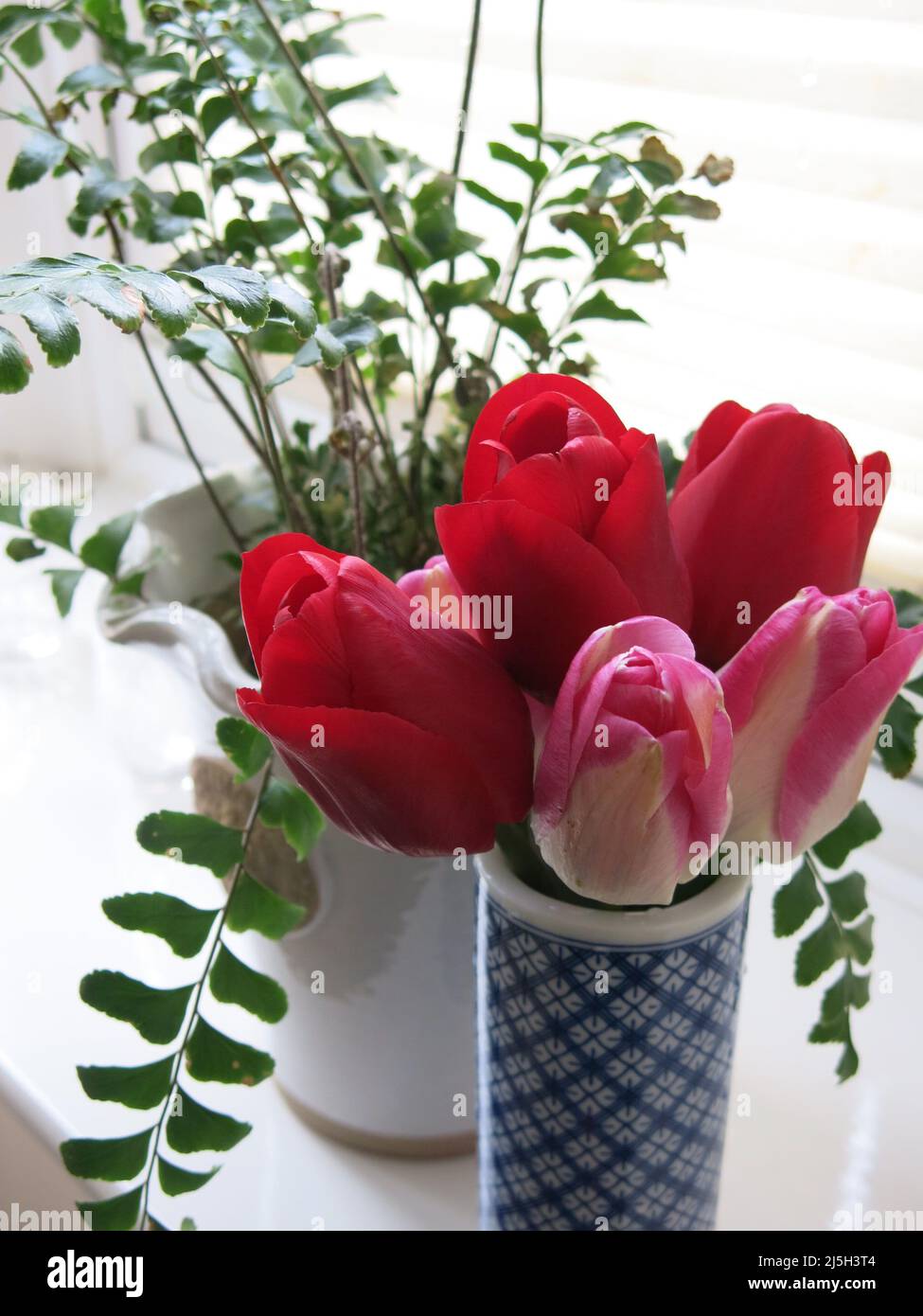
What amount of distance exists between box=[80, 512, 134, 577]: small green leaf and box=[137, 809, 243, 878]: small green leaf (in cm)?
14

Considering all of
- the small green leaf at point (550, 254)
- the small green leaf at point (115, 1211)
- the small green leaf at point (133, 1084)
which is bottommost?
the small green leaf at point (115, 1211)

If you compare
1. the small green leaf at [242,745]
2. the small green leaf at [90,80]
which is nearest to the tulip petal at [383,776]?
the small green leaf at [242,745]

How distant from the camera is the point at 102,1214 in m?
0.40

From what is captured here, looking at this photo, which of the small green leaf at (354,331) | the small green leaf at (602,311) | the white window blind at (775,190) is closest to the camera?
the small green leaf at (354,331)

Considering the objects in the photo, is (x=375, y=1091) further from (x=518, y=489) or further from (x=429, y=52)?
(x=429, y=52)

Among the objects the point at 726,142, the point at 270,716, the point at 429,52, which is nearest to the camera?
the point at 270,716

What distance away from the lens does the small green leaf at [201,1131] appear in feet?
1.33

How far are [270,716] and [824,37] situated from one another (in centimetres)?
47

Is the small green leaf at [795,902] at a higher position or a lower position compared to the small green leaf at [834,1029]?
higher

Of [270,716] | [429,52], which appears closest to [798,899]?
[270,716]

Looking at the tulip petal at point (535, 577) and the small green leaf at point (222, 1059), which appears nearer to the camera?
the tulip petal at point (535, 577)

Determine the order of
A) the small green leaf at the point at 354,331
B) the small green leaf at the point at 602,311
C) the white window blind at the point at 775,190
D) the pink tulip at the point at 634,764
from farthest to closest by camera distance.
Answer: the white window blind at the point at 775,190 < the small green leaf at the point at 602,311 < the small green leaf at the point at 354,331 < the pink tulip at the point at 634,764

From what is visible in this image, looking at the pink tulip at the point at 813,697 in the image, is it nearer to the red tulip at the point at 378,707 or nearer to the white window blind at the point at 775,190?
the red tulip at the point at 378,707

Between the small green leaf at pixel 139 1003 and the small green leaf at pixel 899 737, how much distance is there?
24 cm
